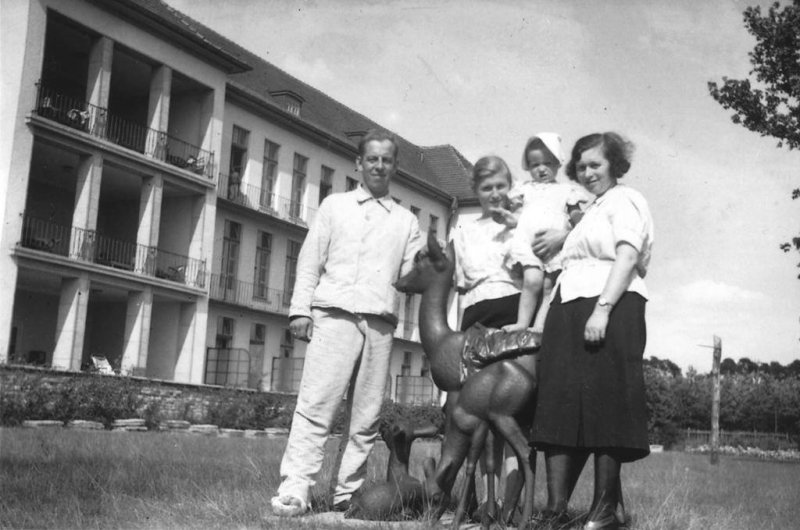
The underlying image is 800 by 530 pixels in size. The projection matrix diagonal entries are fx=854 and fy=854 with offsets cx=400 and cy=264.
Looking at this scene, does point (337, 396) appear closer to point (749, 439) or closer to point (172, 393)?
point (172, 393)

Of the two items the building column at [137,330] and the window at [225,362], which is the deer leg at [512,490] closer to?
the building column at [137,330]

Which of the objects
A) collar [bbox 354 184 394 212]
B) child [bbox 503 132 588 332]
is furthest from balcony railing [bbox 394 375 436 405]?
child [bbox 503 132 588 332]

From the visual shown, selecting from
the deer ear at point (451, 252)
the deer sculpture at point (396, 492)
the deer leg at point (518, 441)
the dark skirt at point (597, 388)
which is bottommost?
the deer sculpture at point (396, 492)

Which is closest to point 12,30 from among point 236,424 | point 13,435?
point 236,424

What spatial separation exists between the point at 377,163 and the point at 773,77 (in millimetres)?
15740

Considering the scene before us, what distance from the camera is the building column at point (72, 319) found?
22500 millimetres

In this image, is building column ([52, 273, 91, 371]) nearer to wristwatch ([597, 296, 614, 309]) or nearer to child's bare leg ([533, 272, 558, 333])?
child's bare leg ([533, 272, 558, 333])

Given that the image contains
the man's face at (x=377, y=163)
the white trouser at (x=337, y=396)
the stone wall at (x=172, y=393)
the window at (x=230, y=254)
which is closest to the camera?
the white trouser at (x=337, y=396)

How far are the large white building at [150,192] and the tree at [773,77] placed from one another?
8.74 metres

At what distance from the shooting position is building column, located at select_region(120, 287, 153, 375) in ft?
80.9

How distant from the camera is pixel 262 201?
3309 cm

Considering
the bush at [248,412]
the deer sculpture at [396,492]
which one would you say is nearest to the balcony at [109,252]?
the bush at [248,412]

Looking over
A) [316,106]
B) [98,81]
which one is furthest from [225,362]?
[316,106]

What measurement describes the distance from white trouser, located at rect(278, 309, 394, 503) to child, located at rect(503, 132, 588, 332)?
3.66 feet
